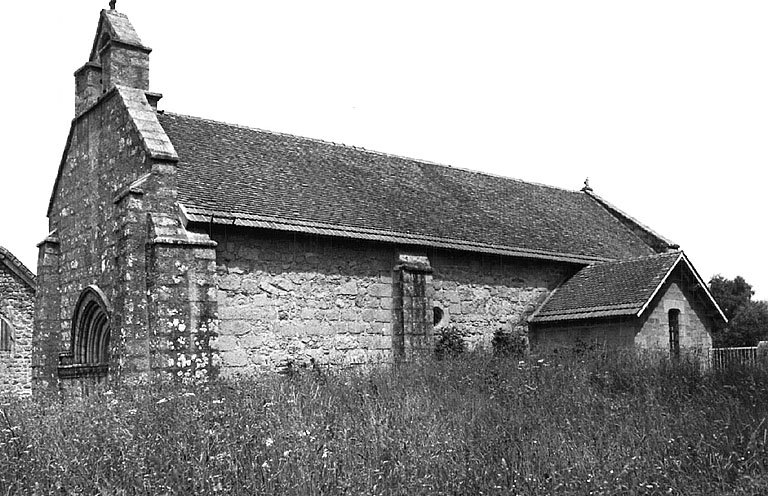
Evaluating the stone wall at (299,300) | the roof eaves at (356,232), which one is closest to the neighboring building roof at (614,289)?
the roof eaves at (356,232)

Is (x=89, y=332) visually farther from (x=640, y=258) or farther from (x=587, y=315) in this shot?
(x=640, y=258)

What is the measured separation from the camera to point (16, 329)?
79.5 feet

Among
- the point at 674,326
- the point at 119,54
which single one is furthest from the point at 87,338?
the point at 674,326

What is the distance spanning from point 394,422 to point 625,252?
1838 centimetres

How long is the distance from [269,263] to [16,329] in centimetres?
1138

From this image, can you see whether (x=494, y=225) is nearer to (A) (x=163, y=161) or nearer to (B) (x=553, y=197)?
(B) (x=553, y=197)

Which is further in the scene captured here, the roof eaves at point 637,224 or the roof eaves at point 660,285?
the roof eaves at point 637,224

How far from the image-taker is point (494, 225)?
22.6 meters

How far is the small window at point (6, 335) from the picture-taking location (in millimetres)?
23891

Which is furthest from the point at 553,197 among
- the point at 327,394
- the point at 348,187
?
the point at 327,394

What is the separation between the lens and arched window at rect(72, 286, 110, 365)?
712 inches

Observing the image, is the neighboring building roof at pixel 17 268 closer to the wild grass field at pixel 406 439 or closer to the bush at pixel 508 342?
the wild grass field at pixel 406 439

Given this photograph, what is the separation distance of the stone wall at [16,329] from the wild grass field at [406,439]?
516 inches

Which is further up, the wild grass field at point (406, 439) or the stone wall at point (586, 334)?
the stone wall at point (586, 334)
